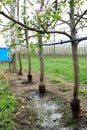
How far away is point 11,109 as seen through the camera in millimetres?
5082

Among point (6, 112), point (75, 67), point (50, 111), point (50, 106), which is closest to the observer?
point (75, 67)

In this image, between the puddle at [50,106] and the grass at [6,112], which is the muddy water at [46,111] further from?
the grass at [6,112]

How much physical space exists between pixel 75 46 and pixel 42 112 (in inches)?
57.8

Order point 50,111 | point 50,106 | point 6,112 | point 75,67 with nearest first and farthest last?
point 75,67 → point 6,112 → point 50,111 → point 50,106

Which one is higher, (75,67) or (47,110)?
(75,67)

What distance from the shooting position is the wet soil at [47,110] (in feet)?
14.3

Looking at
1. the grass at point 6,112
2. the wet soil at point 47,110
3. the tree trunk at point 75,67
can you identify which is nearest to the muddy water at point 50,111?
the wet soil at point 47,110

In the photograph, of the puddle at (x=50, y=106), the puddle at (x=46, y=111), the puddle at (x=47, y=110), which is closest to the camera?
the puddle at (x=47, y=110)

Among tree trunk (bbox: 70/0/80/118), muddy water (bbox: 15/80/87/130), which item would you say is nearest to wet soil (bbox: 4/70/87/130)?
muddy water (bbox: 15/80/87/130)

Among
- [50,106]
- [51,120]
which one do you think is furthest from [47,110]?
[51,120]

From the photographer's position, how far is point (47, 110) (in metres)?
5.23

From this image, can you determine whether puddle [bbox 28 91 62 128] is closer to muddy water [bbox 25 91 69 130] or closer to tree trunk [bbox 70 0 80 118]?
muddy water [bbox 25 91 69 130]

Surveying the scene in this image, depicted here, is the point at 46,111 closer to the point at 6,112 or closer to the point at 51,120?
the point at 51,120

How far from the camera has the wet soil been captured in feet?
14.3
